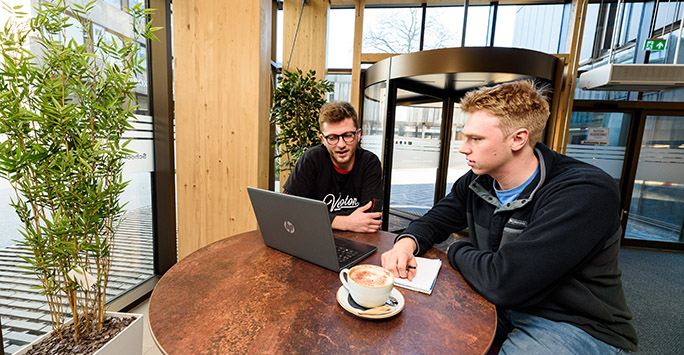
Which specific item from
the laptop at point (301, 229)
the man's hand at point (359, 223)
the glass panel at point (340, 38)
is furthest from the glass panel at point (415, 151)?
the laptop at point (301, 229)

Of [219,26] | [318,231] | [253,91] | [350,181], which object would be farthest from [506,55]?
[318,231]

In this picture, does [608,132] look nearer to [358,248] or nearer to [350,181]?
[350,181]

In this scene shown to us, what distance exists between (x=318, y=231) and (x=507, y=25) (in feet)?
14.2

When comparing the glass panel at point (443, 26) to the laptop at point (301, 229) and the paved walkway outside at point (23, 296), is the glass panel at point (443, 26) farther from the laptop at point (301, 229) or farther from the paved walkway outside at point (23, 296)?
the paved walkway outside at point (23, 296)

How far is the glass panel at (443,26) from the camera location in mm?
3992

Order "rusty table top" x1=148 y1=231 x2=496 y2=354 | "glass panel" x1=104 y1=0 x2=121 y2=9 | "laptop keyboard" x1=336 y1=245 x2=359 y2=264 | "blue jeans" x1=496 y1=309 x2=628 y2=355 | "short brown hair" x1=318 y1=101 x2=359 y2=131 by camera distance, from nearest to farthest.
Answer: "rusty table top" x1=148 y1=231 x2=496 y2=354
"blue jeans" x1=496 y1=309 x2=628 y2=355
"laptop keyboard" x1=336 y1=245 x2=359 y2=264
"short brown hair" x1=318 y1=101 x2=359 y2=131
"glass panel" x1=104 y1=0 x2=121 y2=9

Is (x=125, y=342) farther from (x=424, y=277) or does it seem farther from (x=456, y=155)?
(x=456, y=155)

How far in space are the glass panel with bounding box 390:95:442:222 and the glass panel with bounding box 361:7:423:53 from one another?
2.94ft

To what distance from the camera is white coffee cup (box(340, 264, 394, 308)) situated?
752 mm

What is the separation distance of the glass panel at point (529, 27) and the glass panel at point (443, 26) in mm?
491

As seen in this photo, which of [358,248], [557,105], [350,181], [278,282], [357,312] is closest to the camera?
[357,312]

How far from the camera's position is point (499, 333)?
1134 mm

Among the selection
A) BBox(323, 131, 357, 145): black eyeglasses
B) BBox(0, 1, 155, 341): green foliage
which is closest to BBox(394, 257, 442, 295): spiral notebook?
BBox(323, 131, 357, 145): black eyeglasses

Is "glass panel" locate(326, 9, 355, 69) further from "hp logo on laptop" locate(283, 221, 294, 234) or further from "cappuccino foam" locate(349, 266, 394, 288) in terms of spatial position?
"cappuccino foam" locate(349, 266, 394, 288)
